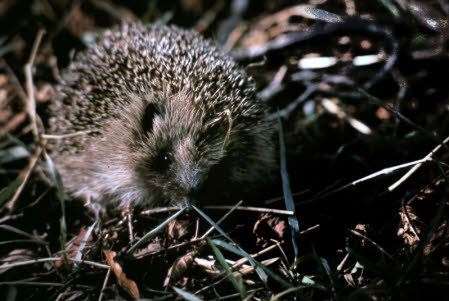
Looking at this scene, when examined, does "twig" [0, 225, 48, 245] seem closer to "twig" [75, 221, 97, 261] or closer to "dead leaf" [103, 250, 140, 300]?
"twig" [75, 221, 97, 261]

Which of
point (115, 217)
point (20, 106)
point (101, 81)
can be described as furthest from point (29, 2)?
point (115, 217)

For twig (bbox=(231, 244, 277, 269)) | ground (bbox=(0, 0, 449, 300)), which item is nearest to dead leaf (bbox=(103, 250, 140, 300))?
ground (bbox=(0, 0, 449, 300))

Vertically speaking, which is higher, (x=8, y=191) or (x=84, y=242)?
(x=8, y=191)

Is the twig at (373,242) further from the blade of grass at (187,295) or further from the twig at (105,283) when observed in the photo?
the twig at (105,283)

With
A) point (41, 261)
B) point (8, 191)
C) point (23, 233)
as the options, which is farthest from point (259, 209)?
point (8, 191)

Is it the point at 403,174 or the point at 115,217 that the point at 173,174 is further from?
the point at 403,174

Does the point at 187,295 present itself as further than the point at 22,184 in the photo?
No

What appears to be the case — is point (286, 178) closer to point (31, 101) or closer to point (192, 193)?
point (192, 193)
